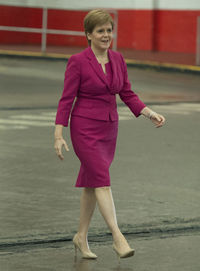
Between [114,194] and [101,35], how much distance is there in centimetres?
248

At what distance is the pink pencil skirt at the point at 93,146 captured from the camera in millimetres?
5875

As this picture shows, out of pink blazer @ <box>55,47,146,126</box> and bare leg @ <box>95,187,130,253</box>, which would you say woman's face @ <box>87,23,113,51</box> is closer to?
pink blazer @ <box>55,47,146,126</box>

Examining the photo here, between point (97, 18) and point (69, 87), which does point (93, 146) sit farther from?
point (97, 18)

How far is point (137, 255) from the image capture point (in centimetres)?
610

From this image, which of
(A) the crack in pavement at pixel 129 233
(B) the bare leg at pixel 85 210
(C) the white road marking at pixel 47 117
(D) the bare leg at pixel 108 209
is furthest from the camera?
(C) the white road marking at pixel 47 117

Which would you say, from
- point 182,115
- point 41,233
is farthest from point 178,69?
point 41,233

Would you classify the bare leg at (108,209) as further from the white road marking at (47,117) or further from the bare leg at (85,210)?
the white road marking at (47,117)

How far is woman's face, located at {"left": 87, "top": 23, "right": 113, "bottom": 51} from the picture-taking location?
5.91 meters

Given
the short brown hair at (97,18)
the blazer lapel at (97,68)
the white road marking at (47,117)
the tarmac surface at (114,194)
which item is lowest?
the white road marking at (47,117)

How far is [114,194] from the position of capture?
8.14m

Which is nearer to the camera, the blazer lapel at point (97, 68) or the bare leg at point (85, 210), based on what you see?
the blazer lapel at point (97, 68)

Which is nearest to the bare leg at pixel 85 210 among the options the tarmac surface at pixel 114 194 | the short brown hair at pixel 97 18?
the tarmac surface at pixel 114 194

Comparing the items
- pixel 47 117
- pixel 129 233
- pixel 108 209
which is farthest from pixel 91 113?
pixel 47 117

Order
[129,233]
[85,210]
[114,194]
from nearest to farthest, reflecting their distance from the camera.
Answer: [85,210]
[129,233]
[114,194]
